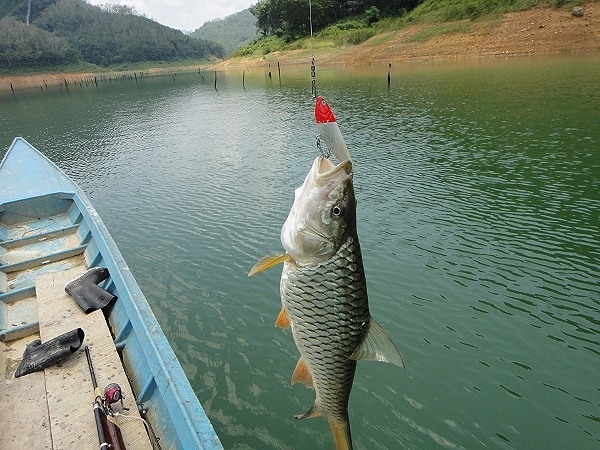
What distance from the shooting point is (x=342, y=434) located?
2785mm

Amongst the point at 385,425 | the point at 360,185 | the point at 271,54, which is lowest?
the point at 385,425

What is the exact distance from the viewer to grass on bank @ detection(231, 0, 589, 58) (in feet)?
168

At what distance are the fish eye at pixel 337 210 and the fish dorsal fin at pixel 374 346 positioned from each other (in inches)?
31.6

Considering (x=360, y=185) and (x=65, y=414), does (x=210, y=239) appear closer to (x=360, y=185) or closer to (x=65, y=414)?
(x=360, y=185)

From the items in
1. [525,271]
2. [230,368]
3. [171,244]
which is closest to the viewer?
[230,368]

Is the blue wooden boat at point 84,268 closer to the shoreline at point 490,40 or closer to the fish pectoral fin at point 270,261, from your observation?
the fish pectoral fin at point 270,261

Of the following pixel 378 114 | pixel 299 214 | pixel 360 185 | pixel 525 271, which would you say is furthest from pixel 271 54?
pixel 299 214

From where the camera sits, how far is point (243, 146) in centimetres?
2286

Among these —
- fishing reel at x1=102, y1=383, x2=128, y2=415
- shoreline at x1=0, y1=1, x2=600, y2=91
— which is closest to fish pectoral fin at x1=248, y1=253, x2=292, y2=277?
fishing reel at x1=102, y1=383, x2=128, y2=415

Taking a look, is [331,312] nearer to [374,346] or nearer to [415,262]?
[374,346]

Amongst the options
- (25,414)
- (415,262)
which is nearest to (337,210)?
(25,414)

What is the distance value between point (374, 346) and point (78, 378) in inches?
146

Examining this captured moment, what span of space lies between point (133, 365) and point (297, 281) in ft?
11.6

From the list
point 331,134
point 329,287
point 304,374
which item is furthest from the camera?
point 304,374
